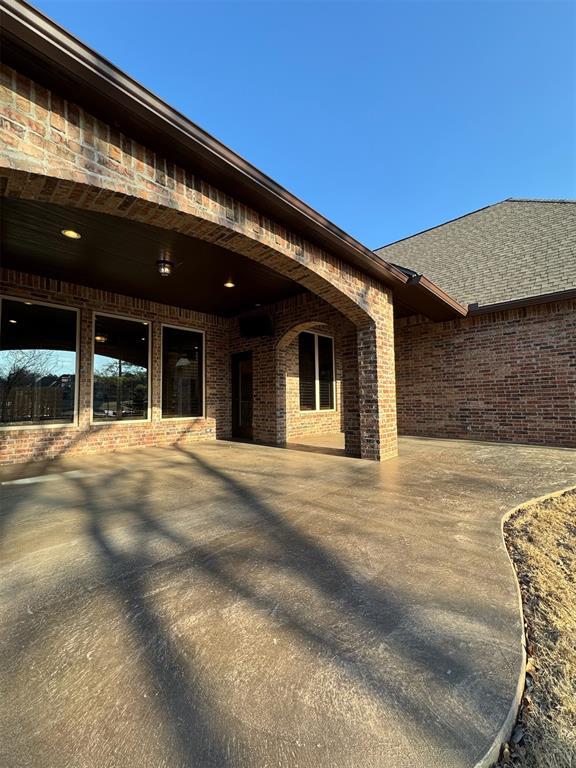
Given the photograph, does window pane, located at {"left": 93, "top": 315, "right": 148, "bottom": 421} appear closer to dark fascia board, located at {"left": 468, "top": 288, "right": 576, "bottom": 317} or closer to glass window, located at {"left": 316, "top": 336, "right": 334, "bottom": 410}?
glass window, located at {"left": 316, "top": 336, "right": 334, "bottom": 410}

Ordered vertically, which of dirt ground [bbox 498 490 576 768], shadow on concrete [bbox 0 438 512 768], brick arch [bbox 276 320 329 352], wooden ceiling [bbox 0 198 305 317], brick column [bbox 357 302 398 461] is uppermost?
wooden ceiling [bbox 0 198 305 317]

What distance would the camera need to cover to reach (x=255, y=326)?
7605 millimetres

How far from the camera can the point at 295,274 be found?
440cm

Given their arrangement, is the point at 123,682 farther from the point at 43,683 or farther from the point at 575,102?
the point at 575,102

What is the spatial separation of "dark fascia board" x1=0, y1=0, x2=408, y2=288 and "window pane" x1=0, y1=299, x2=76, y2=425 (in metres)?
4.44

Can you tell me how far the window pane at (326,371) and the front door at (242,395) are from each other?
7.33 feet

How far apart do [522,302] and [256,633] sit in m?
7.42

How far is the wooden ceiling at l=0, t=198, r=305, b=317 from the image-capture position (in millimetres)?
3814

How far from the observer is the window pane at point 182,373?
24.0ft

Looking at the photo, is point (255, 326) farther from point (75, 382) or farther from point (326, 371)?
point (75, 382)

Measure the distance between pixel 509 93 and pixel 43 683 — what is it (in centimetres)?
1112

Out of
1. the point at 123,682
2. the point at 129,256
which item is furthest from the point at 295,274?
the point at 123,682

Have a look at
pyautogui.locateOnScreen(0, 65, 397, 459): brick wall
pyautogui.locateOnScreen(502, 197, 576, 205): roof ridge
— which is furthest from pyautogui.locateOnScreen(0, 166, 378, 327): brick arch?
pyautogui.locateOnScreen(502, 197, 576, 205): roof ridge

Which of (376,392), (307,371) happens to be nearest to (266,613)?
(376,392)
